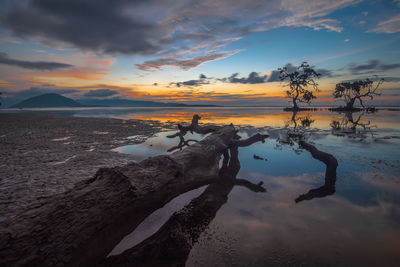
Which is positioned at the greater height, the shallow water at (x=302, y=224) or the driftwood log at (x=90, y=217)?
the driftwood log at (x=90, y=217)

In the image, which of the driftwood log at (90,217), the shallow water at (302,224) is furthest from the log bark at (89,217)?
the shallow water at (302,224)

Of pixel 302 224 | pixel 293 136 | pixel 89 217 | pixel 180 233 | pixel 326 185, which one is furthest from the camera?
pixel 293 136

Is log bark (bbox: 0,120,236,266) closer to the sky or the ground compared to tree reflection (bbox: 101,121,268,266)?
closer to the sky

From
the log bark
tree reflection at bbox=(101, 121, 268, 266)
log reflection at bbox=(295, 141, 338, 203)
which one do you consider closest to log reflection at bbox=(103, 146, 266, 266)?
tree reflection at bbox=(101, 121, 268, 266)

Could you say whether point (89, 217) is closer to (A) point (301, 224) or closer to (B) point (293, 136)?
(A) point (301, 224)

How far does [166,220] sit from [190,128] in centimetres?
1140

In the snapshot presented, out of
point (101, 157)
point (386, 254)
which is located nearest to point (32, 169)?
point (101, 157)

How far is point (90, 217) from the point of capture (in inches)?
95.3

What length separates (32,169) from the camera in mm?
6773

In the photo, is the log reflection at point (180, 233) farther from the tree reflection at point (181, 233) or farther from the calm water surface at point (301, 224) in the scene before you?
the calm water surface at point (301, 224)

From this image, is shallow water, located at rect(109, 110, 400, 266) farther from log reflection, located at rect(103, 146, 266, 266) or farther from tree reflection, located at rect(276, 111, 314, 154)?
tree reflection, located at rect(276, 111, 314, 154)

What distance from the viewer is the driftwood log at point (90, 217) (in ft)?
6.27

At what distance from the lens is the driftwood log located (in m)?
1.91

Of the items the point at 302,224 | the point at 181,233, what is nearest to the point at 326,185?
the point at 302,224
